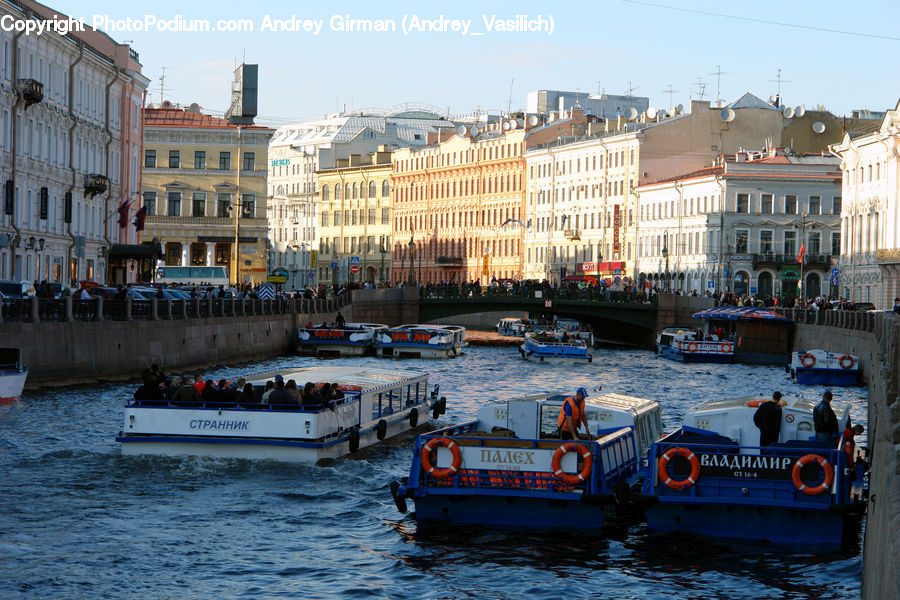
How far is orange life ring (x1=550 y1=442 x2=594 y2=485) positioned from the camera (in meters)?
20.4

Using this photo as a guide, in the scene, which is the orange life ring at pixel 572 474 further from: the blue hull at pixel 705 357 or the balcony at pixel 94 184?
the balcony at pixel 94 184

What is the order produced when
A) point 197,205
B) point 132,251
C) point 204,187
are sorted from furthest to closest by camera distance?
point 204,187 → point 197,205 → point 132,251

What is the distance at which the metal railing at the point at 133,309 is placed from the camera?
3759 centimetres

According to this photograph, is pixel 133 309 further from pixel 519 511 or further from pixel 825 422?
pixel 825 422

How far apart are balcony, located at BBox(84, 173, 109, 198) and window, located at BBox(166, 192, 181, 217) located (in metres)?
31.0

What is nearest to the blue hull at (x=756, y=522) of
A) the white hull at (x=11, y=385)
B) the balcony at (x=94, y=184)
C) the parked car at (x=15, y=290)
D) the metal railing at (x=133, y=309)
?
the white hull at (x=11, y=385)

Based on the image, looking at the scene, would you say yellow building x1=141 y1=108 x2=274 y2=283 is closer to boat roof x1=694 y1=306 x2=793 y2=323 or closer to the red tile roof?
the red tile roof

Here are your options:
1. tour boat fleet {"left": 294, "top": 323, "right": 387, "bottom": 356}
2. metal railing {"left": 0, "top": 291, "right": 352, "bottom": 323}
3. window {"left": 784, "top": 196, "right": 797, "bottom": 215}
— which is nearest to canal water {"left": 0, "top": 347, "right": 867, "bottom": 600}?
metal railing {"left": 0, "top": 291, "right": 352, "bottom": 323}

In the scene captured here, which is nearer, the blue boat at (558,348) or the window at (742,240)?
the blue boat at (558,348)

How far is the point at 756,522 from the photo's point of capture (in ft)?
65.8

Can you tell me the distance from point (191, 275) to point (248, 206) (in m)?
24.5

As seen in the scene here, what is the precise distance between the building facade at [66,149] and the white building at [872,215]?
108 feet

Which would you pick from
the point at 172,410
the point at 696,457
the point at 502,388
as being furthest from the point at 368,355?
the point at 696,457

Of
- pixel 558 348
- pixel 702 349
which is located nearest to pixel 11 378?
pixel 558 348
